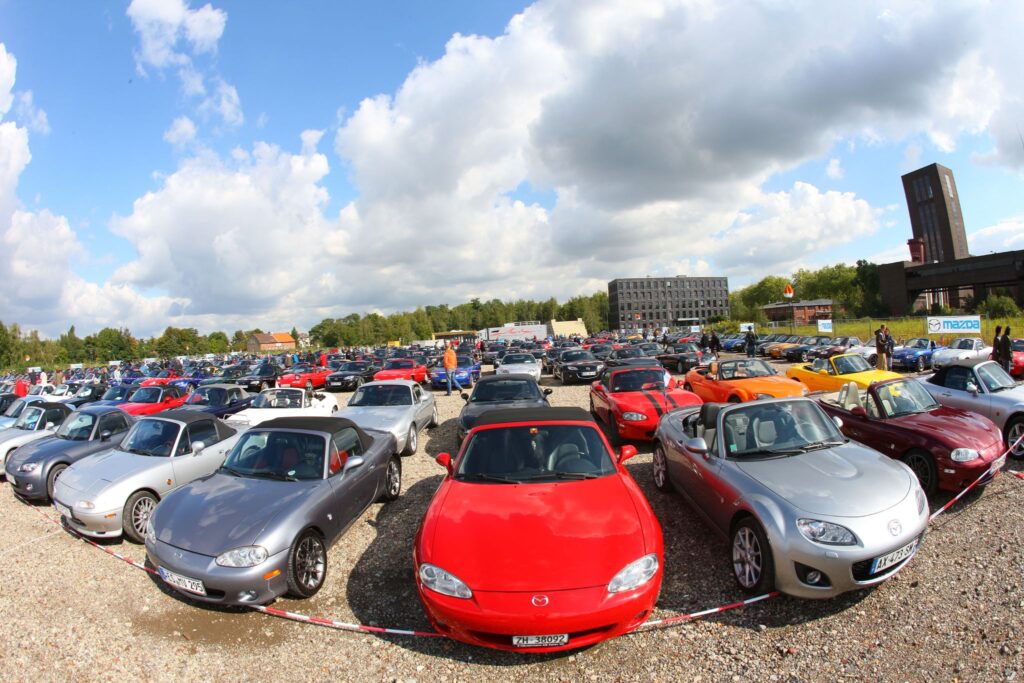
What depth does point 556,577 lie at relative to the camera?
318 centimetres

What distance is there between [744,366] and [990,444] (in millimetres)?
6350

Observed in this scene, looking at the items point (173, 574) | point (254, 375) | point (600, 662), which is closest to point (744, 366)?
point (600, 662)

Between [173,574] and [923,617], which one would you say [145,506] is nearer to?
[173,574]

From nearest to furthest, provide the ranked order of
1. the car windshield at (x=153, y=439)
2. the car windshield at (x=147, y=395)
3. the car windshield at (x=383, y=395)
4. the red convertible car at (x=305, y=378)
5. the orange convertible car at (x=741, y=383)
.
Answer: the car windshield at (x=153, y=439), the car windshield at (x=383, y=395), the orange convertible car at (x=741, y=383), the car windshield at (x=147, y=395), the red convertible car at (x=305, y=378)

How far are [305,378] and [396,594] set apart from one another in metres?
20.1

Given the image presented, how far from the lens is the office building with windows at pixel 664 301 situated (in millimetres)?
150000

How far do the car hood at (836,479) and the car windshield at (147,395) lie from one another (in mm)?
15248

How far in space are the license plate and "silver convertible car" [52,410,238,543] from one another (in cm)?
213

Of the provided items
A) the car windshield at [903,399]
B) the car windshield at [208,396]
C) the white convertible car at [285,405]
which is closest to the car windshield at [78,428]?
the white convertible car at [285,405]

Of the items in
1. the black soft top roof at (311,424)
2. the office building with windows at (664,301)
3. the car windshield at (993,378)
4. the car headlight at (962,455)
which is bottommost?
the car headlight at (962,455)

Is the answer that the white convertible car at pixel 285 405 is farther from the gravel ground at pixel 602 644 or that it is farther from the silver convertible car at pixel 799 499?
the silver convertible car at pixel 799 499

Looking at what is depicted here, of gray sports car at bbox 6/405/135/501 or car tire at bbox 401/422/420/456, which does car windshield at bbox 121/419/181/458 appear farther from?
car tire at bbox 401/422/420/456

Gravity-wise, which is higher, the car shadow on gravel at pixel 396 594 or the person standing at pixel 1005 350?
the person standing at pixel 1005 350

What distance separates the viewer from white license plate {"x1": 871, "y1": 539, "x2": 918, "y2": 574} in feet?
11.7
